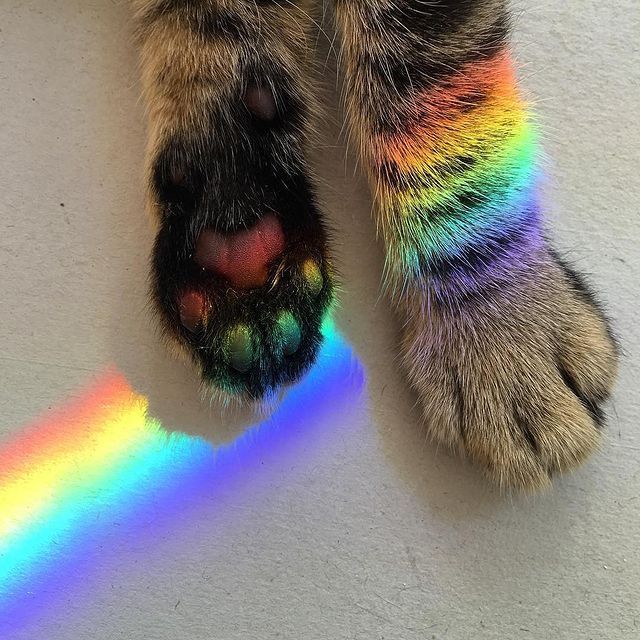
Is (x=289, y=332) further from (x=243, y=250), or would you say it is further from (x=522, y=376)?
(x=522, y=376)

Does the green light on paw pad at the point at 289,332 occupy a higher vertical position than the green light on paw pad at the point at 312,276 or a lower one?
lower

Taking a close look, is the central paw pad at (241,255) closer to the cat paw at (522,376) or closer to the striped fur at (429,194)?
the striped fur at (429,194)

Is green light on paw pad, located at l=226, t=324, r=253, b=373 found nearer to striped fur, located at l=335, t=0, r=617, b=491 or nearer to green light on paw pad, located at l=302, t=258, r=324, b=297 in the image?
green light on paw pad, located at l=302, t=258, r=324, b=297

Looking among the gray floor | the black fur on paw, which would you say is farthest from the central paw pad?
the gray floor

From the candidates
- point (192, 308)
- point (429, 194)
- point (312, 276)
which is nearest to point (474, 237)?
point (429, 194)

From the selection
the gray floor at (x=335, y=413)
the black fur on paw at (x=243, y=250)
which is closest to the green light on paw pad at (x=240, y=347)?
the black fur on paw at (x=243, y=250)

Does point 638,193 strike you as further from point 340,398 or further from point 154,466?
point 154,466
